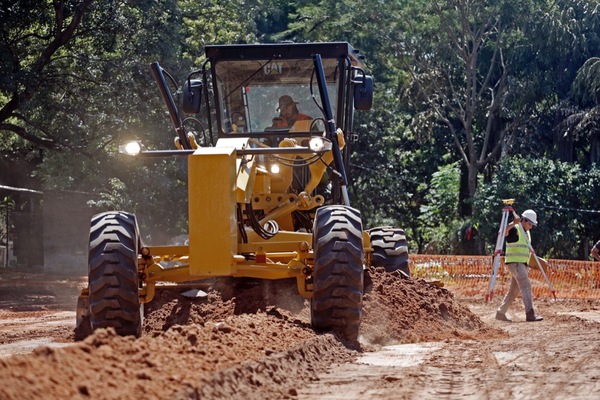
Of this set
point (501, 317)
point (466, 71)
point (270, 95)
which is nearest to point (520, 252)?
point (501, 317)

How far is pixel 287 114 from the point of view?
1265cm

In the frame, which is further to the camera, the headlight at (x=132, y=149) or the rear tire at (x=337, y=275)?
the headlight at (x=132, y=149)

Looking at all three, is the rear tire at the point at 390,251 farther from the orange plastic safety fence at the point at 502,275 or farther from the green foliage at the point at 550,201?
the green foliage at the point at 550,201

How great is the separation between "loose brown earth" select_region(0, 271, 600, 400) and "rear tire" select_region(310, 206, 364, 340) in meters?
0.21

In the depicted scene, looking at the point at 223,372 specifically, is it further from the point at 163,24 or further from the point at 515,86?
the point at 515,86

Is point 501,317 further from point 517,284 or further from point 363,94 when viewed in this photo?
point 363,94

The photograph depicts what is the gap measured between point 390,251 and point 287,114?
234 centimetres

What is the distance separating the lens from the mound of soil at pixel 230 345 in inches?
255

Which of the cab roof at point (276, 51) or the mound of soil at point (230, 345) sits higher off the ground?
the cab roof at point (276, 51)

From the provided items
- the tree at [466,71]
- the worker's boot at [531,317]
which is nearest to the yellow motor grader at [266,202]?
the worker's boot at [531,317]

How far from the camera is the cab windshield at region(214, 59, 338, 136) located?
1254 cm

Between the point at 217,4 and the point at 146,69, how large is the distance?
12568mm

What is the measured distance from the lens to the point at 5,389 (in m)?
5.83

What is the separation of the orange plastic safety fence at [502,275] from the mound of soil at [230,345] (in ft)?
30.6
